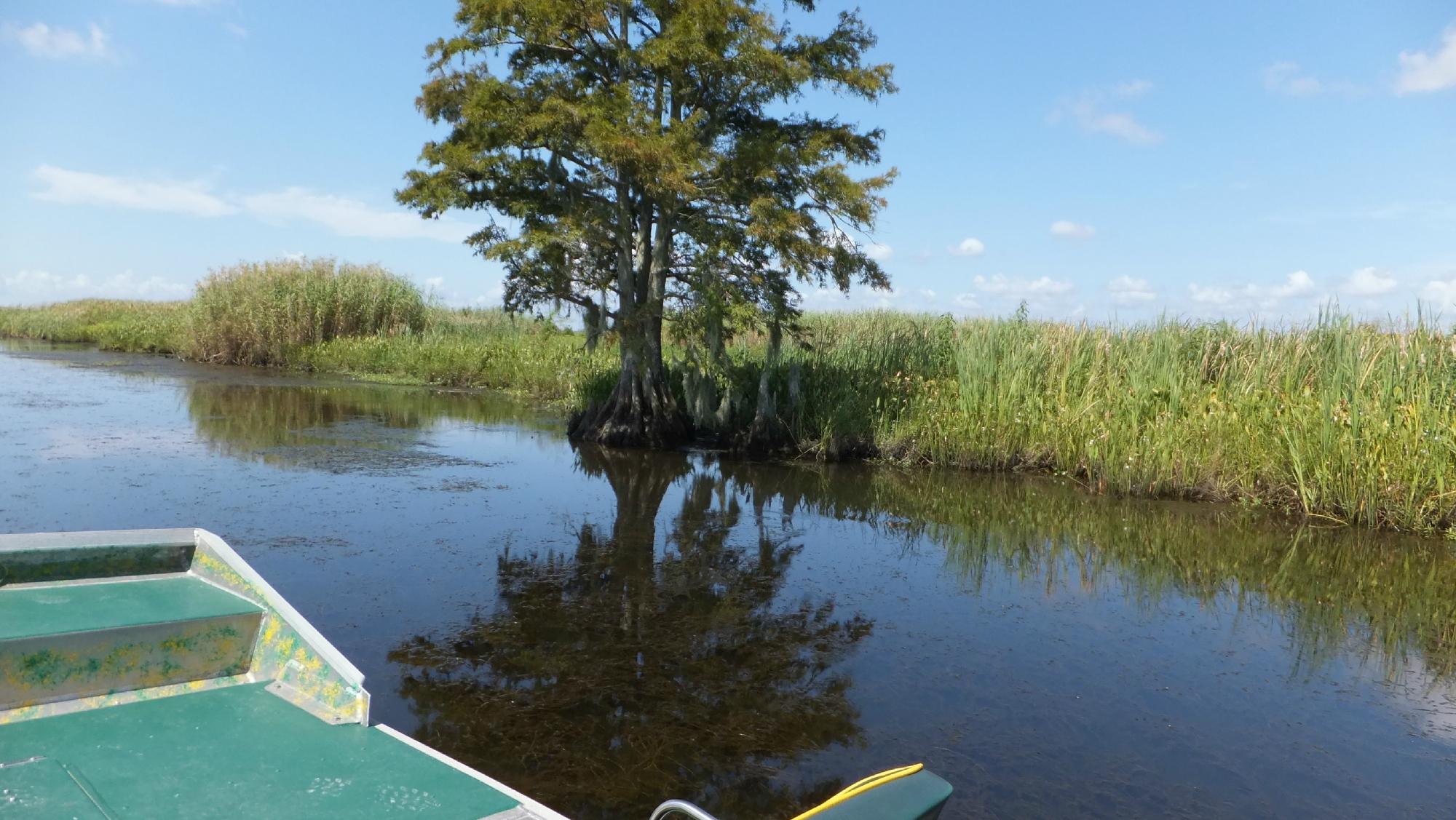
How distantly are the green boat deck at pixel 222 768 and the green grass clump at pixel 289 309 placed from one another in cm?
2244

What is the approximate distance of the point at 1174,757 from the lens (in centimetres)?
410

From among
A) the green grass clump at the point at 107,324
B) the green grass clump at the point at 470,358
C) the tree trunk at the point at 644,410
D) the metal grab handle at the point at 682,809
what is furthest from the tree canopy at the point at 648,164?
the green grass clump at the point at 107,324

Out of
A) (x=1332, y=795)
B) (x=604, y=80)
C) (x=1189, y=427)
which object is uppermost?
(x=604, y=80)

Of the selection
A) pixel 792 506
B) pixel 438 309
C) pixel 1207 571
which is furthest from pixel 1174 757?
pixel 438 309

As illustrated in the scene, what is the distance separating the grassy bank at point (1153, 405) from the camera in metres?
8.77

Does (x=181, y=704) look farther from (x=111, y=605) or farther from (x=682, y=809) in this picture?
(x=682, y=809)

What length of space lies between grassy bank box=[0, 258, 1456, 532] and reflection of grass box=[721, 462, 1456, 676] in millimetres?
453

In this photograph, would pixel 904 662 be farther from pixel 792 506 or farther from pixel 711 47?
pixel 711 47

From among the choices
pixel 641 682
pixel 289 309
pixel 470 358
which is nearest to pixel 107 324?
pixel 289 309

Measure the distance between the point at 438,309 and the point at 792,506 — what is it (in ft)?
64.6

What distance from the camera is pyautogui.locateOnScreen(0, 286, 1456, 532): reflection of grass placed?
8.77 m

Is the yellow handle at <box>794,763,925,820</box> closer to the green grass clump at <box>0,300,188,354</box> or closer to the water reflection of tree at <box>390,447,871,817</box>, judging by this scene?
the water reflection of tree at <box>390,447,871,817</box>

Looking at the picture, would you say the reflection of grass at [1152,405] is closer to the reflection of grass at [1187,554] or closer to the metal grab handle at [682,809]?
the reflection of grass at [1187,554]

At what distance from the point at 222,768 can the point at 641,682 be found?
2.22 metres
